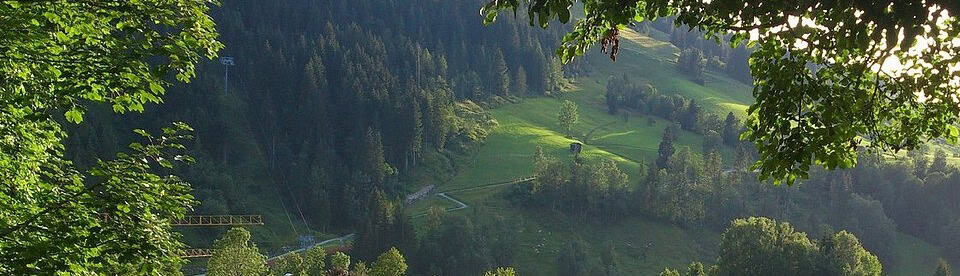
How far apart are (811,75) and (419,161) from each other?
14921 cm

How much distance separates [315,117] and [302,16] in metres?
43.7

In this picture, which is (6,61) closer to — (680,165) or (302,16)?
(680,165)

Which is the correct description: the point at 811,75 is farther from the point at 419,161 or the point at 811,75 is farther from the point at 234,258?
the point at 419,161

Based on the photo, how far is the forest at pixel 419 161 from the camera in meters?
9.55

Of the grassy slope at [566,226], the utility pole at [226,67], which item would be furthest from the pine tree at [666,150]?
the utility pole at [226,67]

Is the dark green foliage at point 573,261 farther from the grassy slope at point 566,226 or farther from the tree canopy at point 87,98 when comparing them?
the tree canopy at point 87,98

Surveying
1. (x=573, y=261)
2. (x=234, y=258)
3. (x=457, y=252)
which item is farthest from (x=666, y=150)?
(x=234, y=258)

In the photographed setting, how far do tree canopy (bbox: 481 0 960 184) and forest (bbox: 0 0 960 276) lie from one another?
0.04 m

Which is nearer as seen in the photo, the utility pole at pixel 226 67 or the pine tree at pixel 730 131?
the utility pole at pixel 226 67

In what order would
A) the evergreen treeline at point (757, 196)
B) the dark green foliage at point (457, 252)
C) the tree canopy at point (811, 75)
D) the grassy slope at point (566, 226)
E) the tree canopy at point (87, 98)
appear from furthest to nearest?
the evergreen treeline at point (757, 196) → the grassy slope at point (566, 226) → the dark green foliage at point (457, 252) → the tree canopy at point (87, 98) → the tree canopy at point (811, 75)

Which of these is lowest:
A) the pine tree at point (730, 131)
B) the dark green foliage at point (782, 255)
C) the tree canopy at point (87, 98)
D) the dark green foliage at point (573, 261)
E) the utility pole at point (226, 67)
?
the dark green foliage at point (573, 261)

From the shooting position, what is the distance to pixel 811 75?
9.30m

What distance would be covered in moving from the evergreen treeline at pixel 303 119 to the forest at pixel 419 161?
56cm

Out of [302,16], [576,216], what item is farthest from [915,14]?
[302,16]
